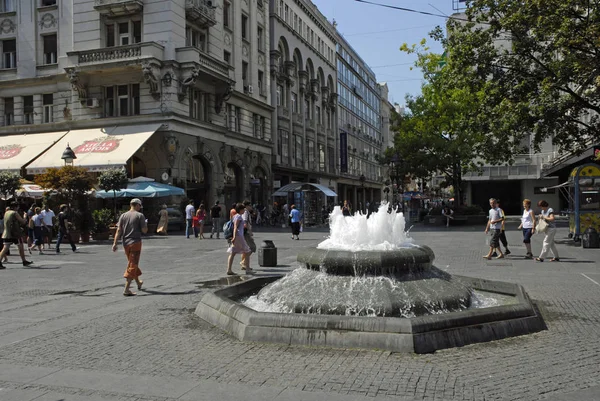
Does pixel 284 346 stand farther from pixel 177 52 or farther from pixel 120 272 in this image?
pixel 177 52

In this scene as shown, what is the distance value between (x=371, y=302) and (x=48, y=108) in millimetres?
33904

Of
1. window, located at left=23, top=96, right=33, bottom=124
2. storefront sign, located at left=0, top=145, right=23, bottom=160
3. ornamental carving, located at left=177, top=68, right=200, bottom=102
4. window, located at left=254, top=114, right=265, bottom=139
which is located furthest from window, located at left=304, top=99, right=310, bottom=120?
storefront sign, located at left=0, top=145, right=23, bottom=160

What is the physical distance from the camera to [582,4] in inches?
704

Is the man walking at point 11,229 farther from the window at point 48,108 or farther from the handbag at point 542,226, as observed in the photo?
the window at point 48,108

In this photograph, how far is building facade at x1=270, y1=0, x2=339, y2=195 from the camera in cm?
4870

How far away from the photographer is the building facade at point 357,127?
228ft

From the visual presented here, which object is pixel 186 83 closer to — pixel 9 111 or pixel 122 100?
pixel 122 100

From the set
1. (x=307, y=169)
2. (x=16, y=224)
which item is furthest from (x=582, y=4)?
(x=307, y=169)

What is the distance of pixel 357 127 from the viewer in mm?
78000

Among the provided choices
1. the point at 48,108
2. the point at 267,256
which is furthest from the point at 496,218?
the point at 48,108

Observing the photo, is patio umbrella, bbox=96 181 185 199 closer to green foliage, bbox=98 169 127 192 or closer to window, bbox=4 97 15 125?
green foliage, bbox=98 169 127 192

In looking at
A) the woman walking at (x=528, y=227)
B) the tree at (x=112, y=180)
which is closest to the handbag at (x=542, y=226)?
the woman walking at (x=528, y=227)

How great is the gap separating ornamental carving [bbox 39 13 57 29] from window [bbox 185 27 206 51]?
28.5ft

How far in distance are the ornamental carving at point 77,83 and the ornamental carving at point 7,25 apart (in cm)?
684
